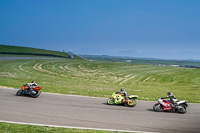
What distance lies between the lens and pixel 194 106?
19.3m

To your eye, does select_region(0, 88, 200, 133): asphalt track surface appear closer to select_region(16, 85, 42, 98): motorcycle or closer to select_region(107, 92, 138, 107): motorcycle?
select_region(107, 92, 138, 107): motorcycle

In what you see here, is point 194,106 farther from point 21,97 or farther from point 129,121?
point 21,97

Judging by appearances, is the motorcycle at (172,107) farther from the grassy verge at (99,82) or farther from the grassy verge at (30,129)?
the grassy verge at (30,129)

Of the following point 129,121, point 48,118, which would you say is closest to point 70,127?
point 48,118

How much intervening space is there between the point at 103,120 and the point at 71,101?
20.1ft

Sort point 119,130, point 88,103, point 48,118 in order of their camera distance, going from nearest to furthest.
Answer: point 119,130 → point 48,118 → point 88,103

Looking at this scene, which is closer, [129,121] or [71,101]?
[129,121]

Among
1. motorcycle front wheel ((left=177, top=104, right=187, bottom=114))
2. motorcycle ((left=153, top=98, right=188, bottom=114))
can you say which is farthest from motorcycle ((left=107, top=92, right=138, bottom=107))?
motorcycle front wheel ((left=177, top=104, right=187, bottom=114))

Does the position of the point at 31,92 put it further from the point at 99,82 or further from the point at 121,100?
the point at 99,82

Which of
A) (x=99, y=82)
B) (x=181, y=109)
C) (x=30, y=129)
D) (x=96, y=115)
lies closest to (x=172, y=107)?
(x=181, y=109)

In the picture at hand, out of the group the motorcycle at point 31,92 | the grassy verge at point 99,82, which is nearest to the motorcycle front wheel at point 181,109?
the grassy verge at point 99,82

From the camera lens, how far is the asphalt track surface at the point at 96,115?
12.9 m

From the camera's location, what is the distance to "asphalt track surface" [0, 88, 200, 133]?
509 inches

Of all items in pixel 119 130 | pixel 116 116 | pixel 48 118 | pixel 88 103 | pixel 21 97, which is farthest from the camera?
pixel 21 97
